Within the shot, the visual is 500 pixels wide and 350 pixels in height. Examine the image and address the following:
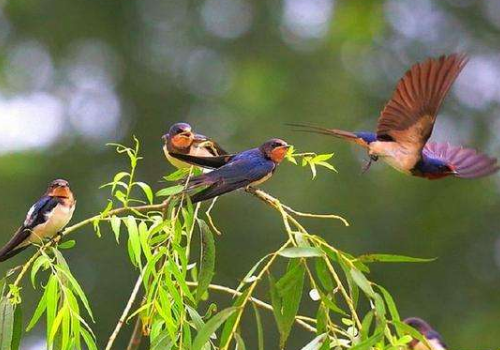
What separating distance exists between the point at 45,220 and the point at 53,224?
17 mm

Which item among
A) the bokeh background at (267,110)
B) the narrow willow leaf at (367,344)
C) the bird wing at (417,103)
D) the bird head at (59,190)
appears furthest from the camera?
the bokeh background at (267,110)

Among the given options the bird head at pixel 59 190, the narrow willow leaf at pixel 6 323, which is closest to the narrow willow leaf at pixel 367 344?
the narrow willow leaf at pixel 6 323

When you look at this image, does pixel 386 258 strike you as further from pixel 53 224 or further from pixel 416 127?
pixel 53 224

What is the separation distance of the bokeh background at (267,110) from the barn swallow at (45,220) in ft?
18.9

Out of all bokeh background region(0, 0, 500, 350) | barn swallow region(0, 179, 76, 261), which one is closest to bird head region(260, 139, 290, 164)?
barn swallow region(0, 179, 76, 261)

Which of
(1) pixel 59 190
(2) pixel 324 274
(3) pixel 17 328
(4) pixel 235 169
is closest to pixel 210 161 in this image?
(4) pixel 235 169

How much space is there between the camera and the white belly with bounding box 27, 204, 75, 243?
2.85 meters

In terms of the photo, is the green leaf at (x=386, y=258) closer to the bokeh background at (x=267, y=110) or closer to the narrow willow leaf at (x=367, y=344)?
the narrow willow leaf at (x=367, y=344)

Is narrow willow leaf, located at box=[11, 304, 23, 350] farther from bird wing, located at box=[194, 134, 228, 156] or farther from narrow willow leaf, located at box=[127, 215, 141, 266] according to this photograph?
bird wing, located at box=[194, 134, 228, 156]

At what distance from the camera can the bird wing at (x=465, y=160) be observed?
9.60 feet

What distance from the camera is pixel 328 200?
991cm

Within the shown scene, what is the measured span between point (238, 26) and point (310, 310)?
129 inches

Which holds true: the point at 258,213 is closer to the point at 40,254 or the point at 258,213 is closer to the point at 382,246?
the point at 382,246

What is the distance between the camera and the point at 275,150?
2.65m
